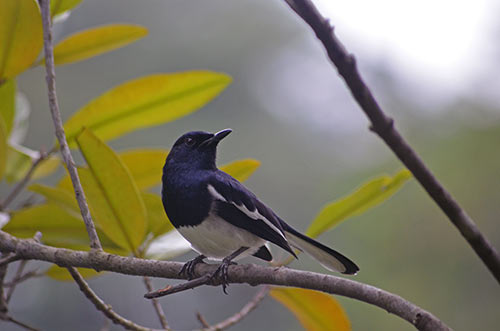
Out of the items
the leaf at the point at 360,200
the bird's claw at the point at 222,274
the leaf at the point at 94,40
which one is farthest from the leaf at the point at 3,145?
the leaf at the point at 360,200

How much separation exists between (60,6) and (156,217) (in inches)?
26.3

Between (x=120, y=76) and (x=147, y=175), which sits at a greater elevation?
(x=120, y=76)

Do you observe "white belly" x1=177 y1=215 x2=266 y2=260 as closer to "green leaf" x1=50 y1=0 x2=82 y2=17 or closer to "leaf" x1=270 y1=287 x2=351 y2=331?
"leaf" x1=270 y1=287 x2=351 y2=331

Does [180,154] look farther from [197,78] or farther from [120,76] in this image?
[120,76]

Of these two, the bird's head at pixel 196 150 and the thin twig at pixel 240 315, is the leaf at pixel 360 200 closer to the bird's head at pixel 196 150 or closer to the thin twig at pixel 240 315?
the thin twig at pixel 240 315

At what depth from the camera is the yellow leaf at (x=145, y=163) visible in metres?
1.83

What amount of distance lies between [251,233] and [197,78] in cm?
51

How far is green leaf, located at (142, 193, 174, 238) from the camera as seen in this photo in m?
1.76

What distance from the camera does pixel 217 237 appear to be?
1.66 meters

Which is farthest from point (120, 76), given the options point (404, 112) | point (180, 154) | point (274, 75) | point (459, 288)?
point (180, 154)

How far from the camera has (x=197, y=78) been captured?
1829 millimetres

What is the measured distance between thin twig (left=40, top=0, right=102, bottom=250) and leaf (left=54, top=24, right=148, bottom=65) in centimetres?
35

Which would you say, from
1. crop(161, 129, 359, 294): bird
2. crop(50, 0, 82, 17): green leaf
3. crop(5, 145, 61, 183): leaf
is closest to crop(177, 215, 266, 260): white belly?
crop(161, 129, 359, 294): bird

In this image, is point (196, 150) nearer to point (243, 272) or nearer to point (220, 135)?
point (220, 135)
